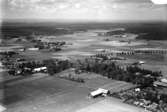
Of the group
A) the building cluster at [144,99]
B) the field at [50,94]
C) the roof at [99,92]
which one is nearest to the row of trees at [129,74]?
the field at [50,94]

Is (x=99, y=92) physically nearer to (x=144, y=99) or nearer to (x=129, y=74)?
(x=144, y=99)

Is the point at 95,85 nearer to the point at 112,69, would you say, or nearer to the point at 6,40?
the point at 112,69

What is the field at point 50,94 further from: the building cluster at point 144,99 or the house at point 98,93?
the building cluster at point 144,99

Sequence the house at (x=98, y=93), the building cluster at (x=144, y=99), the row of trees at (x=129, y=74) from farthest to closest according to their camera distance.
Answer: the row of trees at (x=129, y=74) → the house at (x=98, y=93) → the building cluster at (x=144, y=99)

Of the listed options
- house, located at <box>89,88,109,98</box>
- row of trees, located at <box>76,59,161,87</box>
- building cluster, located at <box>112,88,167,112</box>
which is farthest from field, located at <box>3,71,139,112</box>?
building cluster, located at <box>112,88,167,112</box>

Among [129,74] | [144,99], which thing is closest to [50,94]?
[144,99]

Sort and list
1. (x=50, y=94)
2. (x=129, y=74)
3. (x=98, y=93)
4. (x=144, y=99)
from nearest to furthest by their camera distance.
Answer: (x=144, y=99), (x=98, y=93), (x=50, y=94), (x=129, y=74)

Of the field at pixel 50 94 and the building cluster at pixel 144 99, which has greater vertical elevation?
the field at pixel 50 94

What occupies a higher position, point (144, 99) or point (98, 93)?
point (98, 93)

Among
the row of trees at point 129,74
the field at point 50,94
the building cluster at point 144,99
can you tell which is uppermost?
the row of trees at point 129,74

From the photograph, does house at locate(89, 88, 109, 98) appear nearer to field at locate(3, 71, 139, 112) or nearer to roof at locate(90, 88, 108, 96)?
roof at locate(90, 88, 108, 96)

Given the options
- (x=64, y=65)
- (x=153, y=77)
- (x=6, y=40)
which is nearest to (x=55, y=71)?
(x=64, y=65)
